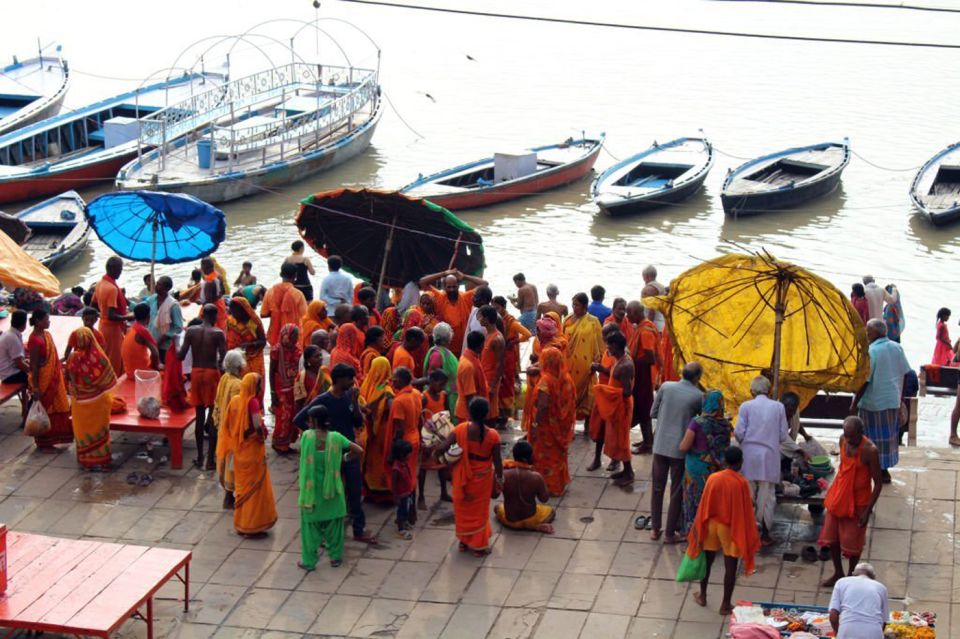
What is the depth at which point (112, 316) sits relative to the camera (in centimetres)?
1214

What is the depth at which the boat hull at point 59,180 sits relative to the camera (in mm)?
24359

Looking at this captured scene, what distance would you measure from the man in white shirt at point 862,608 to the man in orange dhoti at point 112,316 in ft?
23.6

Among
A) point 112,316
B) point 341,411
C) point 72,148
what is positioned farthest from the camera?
point 72,148

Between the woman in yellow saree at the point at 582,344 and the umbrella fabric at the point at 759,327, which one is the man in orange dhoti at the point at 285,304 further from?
the umbrella fabric at the point at 759,327

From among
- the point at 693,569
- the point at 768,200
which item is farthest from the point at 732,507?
the point at 768,200

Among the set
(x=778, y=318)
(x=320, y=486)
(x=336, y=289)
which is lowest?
(x=336, y=289)

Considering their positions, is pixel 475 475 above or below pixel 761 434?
below

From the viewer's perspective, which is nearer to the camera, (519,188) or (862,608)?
(862,608)

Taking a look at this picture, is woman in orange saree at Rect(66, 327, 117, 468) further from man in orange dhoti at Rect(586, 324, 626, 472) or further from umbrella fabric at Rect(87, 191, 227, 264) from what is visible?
man in orange dhoti at Rect(586, 324, 626, 472)

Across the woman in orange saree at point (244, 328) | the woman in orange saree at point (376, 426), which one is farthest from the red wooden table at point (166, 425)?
the woman in orange saree at point (376, 426)

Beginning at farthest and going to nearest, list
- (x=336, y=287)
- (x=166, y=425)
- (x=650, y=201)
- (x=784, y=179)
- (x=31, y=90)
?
(x=31, y=90), (x=784, y=179), (x=650, y=201), (x=336, y=287), (x=166, y=425)

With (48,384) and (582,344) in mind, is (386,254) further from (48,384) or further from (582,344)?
(48,384)

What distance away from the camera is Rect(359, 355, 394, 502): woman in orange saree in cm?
984

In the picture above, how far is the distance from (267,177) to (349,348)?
50.6ft
